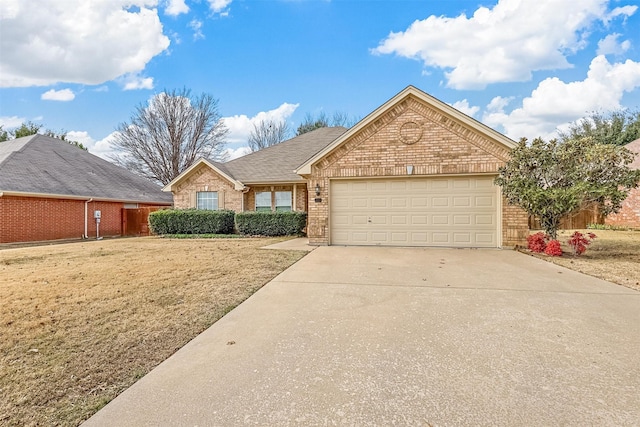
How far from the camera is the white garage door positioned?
9688 millimetres

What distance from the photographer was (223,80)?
20.2m

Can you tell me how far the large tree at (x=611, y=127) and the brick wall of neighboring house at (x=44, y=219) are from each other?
34.3 metres

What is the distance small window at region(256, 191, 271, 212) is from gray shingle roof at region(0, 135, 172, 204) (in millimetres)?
8322

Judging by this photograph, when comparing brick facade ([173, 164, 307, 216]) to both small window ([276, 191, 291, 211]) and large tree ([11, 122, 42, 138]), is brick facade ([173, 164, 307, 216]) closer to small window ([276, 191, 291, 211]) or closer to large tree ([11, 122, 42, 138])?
small window ([276, 191, 291, 211])

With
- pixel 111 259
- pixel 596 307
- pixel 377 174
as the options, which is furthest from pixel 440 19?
pixel 111 259

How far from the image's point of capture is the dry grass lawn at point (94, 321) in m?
2.26

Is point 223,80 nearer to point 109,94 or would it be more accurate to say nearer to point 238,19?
point 238,19

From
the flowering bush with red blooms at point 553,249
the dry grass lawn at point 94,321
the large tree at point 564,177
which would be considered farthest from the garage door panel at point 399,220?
the dry grass lawn at point 94,321

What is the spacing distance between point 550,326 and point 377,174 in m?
7.19

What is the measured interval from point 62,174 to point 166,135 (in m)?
13.8

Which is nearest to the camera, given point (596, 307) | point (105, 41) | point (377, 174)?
point (596, 307)

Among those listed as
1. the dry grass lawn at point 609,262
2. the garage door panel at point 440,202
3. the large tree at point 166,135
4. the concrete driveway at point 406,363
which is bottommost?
the concrete driveway at point 406,363

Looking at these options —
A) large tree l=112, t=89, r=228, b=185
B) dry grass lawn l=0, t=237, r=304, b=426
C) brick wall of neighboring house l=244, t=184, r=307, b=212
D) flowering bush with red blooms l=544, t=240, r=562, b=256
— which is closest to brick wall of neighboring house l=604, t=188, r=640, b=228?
flowering bush with red blooms l=544, t=240, r=562, b=256

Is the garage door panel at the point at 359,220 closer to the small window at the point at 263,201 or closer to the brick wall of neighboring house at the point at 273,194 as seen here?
the brick wall of neighboring house at the point at 273,194
